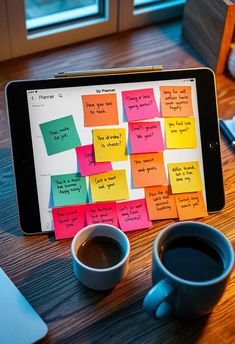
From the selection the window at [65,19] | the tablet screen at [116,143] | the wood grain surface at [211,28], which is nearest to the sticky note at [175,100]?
the tablet screen at [116,143]

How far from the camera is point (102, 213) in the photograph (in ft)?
2.61

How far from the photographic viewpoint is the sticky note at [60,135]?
78cm

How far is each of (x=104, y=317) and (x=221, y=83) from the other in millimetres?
641

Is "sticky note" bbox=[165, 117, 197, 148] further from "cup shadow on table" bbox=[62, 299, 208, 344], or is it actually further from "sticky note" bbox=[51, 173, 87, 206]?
"cup shadow on table" bbox=[62, 299, 208, 344]

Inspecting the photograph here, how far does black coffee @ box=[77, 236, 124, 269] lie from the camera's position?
0.71 meters

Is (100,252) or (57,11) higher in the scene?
(57,11)

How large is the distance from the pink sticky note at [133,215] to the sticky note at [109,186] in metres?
0.02

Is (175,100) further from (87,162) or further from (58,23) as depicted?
(58,23)

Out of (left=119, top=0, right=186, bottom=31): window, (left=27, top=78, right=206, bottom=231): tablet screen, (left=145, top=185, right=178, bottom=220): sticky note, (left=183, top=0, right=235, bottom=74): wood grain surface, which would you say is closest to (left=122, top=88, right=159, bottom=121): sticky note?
(left=27, top=78, right=206, bottom=231): tablet screen

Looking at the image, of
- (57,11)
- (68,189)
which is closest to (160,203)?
(68,189)

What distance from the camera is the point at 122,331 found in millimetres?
683

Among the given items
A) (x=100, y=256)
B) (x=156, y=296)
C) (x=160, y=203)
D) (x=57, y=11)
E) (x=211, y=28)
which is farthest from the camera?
(x=57, y=11)

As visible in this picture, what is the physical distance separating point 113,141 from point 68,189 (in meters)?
0.10

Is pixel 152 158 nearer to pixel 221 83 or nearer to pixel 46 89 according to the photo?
pixel 46 89
